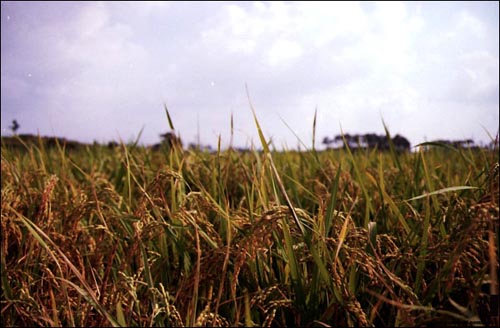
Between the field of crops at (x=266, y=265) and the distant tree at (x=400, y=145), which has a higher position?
the distant tree at (x=400, y=145)

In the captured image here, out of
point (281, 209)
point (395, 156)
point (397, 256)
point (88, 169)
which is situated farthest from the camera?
point (88, 169)

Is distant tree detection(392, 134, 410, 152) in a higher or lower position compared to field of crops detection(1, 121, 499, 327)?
higher

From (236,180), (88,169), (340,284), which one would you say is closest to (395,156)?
(236,180)

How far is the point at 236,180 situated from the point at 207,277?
3.90 feet

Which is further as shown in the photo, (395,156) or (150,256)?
(395,156)

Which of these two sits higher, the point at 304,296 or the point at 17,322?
the point at 304,296

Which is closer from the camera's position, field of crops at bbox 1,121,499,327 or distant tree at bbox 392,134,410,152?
field of crops at bbox 1,121,499,327

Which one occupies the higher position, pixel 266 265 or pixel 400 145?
pixel 400 145

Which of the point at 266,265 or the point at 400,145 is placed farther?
the point at 400,145

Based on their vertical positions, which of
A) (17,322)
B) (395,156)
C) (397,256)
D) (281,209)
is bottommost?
(17,322)

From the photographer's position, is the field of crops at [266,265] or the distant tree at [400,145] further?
the distant tree at [400,145]

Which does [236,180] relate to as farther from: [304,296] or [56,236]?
[304,296]

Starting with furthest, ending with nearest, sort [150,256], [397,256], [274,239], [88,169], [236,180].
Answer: [88,169] < [236,180] < [150,256] < [274,239] < [397,256]

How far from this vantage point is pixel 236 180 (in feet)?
7.22
